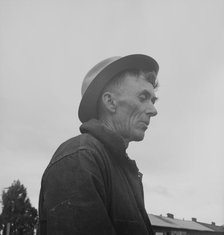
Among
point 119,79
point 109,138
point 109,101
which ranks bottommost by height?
point 109,138

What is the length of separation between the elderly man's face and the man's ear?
3 cm

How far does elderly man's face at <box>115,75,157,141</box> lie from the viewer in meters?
2.40

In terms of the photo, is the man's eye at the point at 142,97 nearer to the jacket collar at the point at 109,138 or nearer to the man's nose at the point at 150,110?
the man's nose at the point at 150,110

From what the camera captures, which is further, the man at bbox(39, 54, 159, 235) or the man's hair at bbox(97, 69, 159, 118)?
the man's hair at bbox(97, 69, 159, 118)

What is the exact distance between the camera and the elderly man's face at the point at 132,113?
7.86 feet

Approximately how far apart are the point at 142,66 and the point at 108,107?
0.45 metres

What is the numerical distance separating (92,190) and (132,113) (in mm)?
810

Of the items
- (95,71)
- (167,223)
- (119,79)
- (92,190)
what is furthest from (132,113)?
(167,223)

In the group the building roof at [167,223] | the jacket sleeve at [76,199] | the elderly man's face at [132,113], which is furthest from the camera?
the building roof at [167,223]

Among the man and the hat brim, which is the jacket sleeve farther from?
the hat brim

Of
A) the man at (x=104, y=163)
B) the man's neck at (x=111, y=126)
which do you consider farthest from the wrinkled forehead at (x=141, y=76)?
the man's neck at (x=111, y=126)

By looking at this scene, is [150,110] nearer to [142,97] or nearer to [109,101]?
[142,97]

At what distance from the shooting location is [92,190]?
175 cm

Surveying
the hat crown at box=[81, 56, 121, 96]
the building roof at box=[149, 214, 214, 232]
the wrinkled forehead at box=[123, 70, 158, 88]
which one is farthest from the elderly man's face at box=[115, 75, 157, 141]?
the building roof at box=[149, 214, 214, 232]
